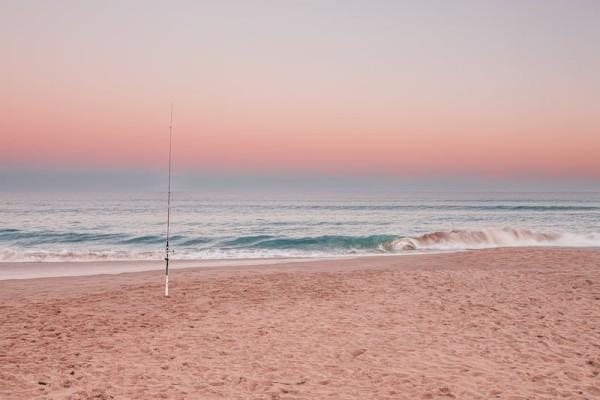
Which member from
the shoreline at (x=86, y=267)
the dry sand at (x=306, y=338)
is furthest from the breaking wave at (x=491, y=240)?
the dry sand at (x=306, y=338)

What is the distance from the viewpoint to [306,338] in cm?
773

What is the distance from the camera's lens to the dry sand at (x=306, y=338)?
5727 millimetres

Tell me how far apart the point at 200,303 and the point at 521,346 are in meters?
6.49

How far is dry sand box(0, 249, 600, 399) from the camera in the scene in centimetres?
573

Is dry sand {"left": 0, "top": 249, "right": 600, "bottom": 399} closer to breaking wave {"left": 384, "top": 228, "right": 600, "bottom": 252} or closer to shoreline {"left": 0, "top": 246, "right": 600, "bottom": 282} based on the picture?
shoreline {"left": 0, "top": 246, "right": 600, "bottom": 282}

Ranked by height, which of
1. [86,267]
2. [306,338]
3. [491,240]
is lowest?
[86,267]

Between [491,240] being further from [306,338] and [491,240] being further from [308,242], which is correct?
[306,338]

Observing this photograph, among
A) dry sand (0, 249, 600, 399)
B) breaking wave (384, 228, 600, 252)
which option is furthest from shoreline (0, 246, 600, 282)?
breaking wave (384, 228, 600, 252)

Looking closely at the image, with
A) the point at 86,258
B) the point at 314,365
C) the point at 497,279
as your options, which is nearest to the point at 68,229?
the point at 86,258

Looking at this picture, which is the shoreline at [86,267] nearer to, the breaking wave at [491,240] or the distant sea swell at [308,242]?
the distant sea swell at [308,242]

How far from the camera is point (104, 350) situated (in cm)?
714

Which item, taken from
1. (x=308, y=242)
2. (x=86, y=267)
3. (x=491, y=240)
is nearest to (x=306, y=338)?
(x=86, y=267)

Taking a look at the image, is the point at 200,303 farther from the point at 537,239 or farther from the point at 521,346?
the point at 537,239

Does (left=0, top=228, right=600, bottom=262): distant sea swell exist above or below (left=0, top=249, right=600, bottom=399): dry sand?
below
